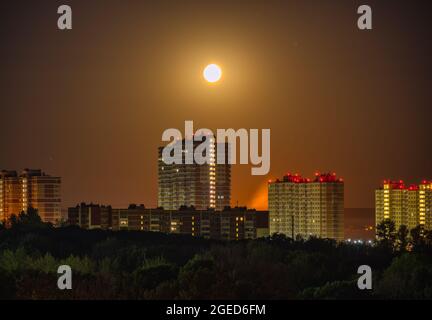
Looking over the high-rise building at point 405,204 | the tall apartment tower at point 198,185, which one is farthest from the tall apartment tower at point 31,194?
the high-rise building at point 405,204

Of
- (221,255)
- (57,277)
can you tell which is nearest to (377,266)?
(221,255)

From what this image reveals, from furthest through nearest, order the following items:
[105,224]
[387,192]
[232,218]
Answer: [387,192], [105,224], [232,218]

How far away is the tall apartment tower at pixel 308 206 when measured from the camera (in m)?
117

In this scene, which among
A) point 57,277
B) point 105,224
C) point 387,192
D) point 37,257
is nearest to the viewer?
point 57,277

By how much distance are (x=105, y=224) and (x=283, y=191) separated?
18.4 meters

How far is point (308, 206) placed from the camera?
11688 cm

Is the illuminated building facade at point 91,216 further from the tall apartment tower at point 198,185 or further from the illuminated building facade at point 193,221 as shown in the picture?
the tall apartment tower at point 198,185

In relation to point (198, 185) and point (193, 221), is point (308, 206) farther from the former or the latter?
point (193, 221)

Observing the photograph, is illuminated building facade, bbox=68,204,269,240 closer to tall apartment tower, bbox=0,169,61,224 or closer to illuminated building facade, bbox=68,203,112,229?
illuminated building facade, bbox=68,203,112,229

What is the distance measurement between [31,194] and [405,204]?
3966 cm

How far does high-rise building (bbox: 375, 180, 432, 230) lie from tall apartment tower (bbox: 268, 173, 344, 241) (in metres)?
5.45

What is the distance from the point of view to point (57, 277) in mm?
41312

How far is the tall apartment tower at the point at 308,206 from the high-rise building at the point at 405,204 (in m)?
5.45
